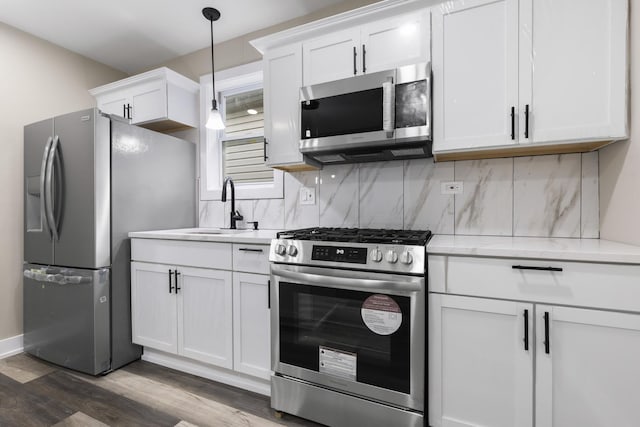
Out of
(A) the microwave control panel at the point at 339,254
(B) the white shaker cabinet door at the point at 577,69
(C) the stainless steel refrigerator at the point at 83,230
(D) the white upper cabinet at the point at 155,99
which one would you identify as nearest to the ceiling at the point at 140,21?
(D) the white upper cabinet at the point at 155,99

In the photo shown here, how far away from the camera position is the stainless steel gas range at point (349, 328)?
1.46 m

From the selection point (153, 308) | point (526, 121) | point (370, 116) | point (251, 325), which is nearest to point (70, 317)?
point (153, 308)

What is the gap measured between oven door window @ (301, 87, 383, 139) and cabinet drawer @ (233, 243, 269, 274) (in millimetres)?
771

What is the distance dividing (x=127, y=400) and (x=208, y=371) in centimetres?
47

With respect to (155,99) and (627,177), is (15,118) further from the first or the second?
(627,177)

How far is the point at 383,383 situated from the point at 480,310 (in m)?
A: 0.58

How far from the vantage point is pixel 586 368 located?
124 centimetres

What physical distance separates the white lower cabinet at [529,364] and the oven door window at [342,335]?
0.54 ft

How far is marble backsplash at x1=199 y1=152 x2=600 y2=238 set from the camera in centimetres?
178

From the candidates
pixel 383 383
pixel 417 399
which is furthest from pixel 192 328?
pixel 417 399

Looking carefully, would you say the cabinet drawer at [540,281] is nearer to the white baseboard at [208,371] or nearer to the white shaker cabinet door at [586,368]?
the white shaker cabinet door at [586,368]

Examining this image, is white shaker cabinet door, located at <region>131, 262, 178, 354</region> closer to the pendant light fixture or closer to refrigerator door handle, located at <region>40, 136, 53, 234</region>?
refrigerator door handle, located at <region>40, 136, 53, 234</region>

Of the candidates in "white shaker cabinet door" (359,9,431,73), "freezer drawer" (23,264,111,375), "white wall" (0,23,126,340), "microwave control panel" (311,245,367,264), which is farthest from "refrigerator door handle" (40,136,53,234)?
"white shaker cabinet door" (359,9,431,73)

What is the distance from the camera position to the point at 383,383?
1.51 m
